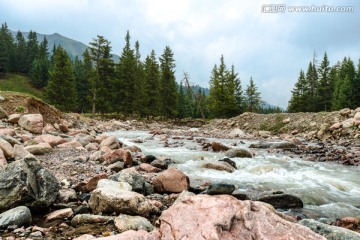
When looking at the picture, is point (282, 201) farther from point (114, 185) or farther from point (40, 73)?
point (40, 73)

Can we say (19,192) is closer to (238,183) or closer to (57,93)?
(238,183)

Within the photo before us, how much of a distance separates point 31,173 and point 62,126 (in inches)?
545

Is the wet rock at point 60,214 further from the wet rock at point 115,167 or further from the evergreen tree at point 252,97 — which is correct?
the evergreen tree at point 252,97

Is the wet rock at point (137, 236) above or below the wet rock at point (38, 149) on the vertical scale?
below

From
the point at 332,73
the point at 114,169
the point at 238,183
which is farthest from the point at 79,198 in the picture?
the point at 332,73

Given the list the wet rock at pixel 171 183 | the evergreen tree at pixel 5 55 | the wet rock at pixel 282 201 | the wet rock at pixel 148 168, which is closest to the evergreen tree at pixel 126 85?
the wet rock at pixel 148 168

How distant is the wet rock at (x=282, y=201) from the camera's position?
5795 mm

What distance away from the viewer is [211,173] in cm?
863

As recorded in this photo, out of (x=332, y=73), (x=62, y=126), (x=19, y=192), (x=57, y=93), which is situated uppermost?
(x=332, y=73)

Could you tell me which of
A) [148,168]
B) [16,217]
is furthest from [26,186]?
[148,168]

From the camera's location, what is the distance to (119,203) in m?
4.69

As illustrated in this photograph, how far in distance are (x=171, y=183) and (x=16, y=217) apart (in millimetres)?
3238

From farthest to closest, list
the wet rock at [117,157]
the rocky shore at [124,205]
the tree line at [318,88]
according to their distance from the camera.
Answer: the tree line at [318,88] → the wet rock at [117,157] → the rocky shore at [124,205]

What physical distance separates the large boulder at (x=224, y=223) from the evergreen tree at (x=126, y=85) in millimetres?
38249
